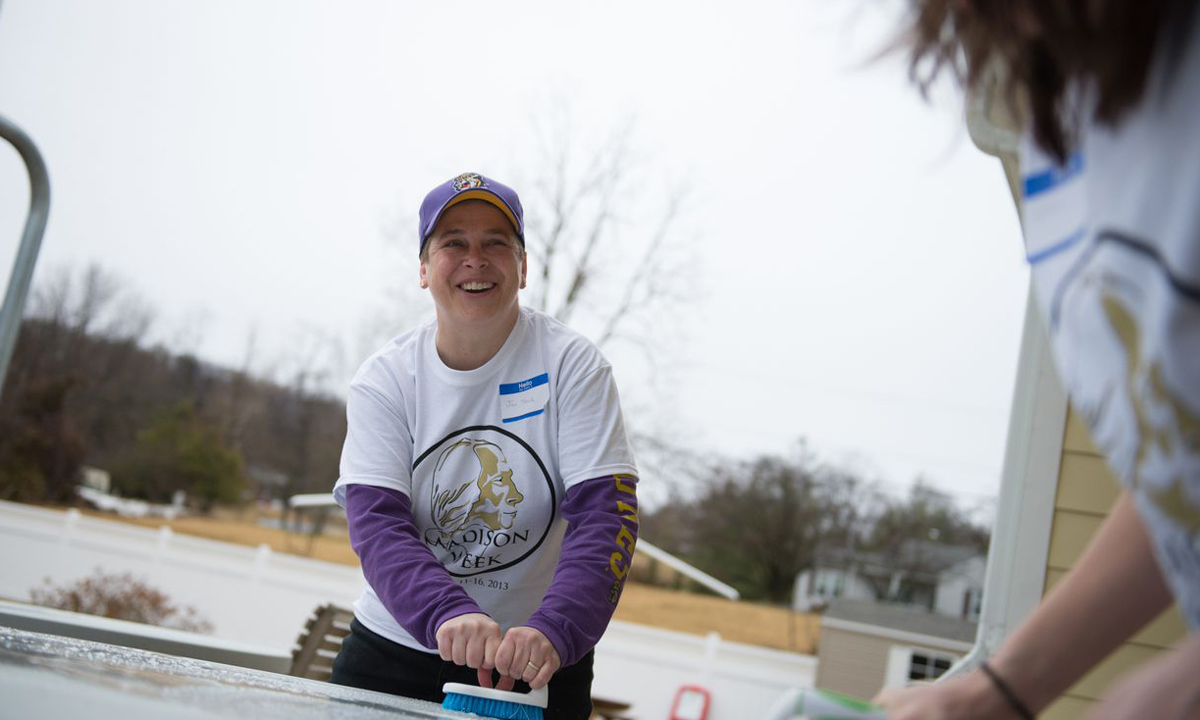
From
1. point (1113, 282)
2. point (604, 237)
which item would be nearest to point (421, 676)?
point (1113, 282)

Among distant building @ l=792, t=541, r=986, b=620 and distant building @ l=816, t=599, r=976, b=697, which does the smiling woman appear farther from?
distant building @ l=816, t=599, r=976, b=697

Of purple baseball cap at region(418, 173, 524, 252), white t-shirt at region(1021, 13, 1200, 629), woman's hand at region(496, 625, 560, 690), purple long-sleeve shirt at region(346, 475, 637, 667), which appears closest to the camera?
white t-shirt at region(1021, 13, 1200, 629)

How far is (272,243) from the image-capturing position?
51.5 ft

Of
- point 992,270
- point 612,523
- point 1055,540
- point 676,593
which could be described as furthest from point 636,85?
point 612,523

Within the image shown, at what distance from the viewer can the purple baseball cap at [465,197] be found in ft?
6.50

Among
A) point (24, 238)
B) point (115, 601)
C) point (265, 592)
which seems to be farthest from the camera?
point (265, 592)

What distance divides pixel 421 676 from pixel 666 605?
11743mm

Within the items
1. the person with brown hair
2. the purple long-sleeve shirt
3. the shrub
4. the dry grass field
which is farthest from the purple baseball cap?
the dry grass field

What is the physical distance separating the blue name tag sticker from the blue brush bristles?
0.56 metres

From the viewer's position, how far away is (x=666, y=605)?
Result: 13.2 meters

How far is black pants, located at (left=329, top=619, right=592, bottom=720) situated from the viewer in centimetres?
181

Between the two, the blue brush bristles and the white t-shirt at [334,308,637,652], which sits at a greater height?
the white t-shirt at [334,308,637,652]

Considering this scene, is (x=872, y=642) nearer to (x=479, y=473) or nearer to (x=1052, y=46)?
(x=479, y=473)

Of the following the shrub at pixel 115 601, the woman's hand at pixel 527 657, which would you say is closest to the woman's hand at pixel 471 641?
the woman's hand at pixel 527 657
